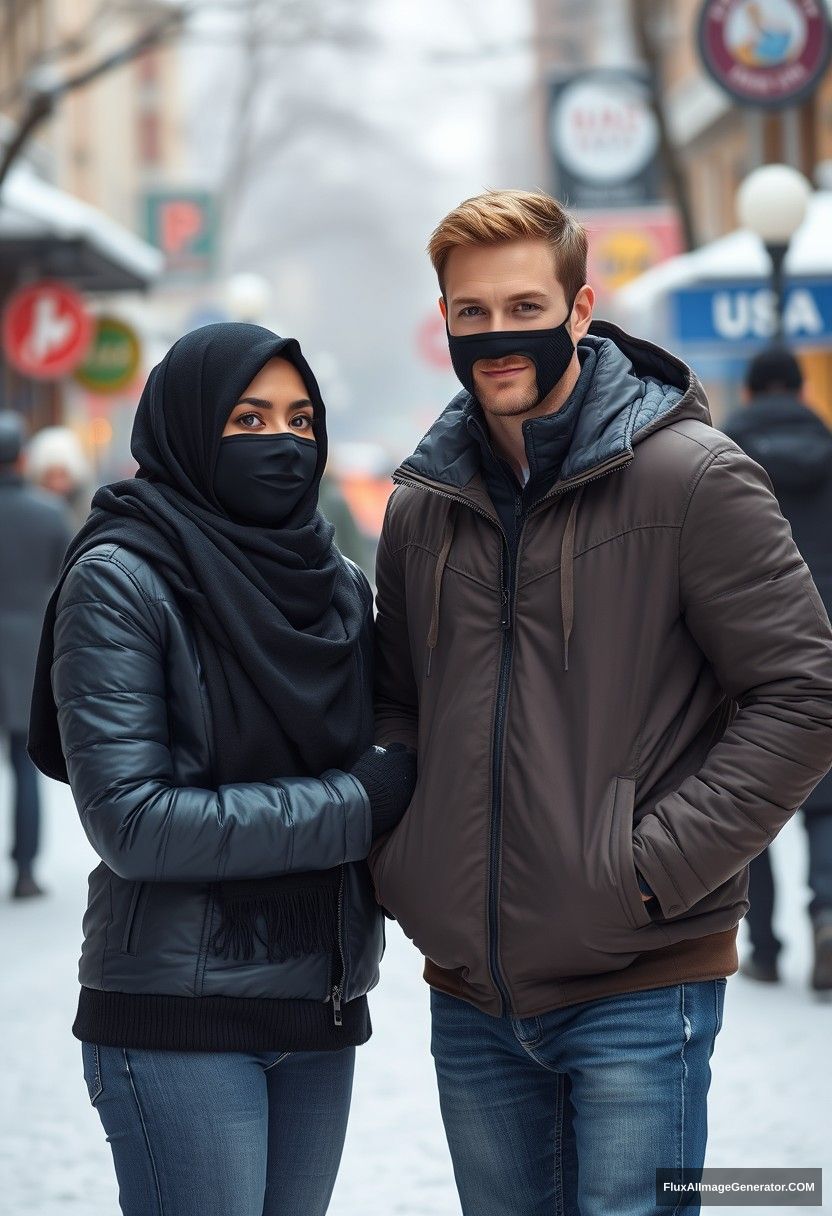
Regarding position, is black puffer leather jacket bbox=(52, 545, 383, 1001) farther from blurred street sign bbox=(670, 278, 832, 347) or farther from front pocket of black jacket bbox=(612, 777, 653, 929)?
blurred street sign bbox=(670, 278, 832, 347)

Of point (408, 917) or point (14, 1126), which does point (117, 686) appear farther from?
point (14, 1126)

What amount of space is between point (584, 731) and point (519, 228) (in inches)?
31.1

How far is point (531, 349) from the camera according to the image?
9.68 feet

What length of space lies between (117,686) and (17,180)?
15.1 m

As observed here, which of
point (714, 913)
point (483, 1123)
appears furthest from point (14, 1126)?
point (714, 913)

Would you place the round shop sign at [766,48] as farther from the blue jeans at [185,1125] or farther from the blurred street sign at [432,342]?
the blurred street sign at [432,342]

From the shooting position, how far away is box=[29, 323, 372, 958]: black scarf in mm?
2871

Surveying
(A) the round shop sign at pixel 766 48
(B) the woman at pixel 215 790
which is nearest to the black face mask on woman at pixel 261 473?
(B) the woman at pixel 215 790

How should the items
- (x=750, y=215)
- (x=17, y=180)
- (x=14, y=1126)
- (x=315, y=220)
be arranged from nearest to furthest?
(x=14, y=1126), (x=750, y=215), (x=17, y=180), (x=315, y=220)

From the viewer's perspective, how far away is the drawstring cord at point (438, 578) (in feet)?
9.97

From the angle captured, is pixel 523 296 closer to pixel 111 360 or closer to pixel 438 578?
pixel 438 578

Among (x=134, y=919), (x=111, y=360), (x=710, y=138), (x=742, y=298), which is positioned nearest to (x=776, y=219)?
(x=742, y=298)

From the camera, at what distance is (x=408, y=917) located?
3.01m

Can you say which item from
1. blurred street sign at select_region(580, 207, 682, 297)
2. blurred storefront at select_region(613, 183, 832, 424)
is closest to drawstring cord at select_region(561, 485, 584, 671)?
blurred storefront at select_region(613, 183, 832, 424)
